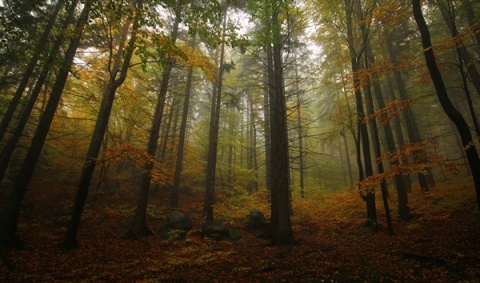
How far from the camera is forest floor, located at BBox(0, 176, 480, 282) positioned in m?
6.30

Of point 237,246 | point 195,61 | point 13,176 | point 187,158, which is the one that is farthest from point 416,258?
point 13,176

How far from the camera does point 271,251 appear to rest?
8711 millimetres

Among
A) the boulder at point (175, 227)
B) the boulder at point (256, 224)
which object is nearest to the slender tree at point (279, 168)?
the boulder at point (256, 224)

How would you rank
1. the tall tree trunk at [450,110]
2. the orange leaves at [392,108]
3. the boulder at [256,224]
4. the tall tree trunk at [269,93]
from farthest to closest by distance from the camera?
1. the boulder at [256,224]
2. the tall tree trunk at [269,93]
3. the orange leaves at [392,108]
4. the tall tree trunk at [450,110]

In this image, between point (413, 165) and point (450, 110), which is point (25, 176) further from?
point (450, 110)

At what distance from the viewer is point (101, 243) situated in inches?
379

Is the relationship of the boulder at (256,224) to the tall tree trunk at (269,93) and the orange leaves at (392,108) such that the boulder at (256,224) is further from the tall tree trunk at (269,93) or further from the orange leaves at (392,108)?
the orange leaves at (392,108)

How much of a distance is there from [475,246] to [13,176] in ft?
77.1

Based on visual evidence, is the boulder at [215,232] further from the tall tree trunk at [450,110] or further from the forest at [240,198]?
the tall tree trunk at [450,110]

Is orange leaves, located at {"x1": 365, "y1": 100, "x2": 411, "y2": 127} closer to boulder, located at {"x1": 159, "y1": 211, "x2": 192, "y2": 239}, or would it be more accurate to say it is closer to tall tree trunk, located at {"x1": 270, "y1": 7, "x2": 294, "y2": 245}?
tall tree trunk, located at {"x1": 270, "y1": 7, "x2": 294, "y2": 245}

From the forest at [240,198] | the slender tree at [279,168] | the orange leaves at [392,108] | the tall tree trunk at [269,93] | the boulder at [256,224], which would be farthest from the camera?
the boulder at [256,224]

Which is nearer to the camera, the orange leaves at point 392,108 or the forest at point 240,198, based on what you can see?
the forest at point 240,198

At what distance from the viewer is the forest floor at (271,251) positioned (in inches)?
248

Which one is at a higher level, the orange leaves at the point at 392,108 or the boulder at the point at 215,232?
the orange leaves at the point at 392,108
